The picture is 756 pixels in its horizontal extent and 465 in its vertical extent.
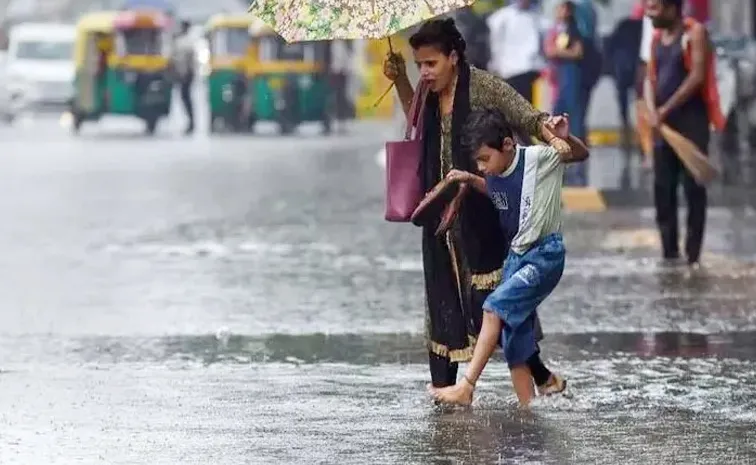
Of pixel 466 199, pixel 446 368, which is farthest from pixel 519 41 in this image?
pixel 466 199

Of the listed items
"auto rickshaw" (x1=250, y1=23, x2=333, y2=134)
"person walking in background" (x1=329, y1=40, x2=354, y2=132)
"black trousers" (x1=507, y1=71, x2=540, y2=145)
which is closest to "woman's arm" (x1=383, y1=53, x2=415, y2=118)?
"black trousers" (x1=507, y1=71, x2=540, y2=145)

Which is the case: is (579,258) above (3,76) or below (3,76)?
above

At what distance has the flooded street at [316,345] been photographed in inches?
301

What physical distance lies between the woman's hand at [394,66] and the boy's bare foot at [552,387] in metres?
1.34

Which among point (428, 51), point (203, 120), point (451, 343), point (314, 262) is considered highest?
point (428, 51)

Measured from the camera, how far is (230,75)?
3800cm

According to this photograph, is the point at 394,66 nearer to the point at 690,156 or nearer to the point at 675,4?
the point at 675,4

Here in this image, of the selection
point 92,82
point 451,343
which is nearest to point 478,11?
point 451,343

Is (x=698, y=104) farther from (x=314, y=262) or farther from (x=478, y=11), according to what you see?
(x=478, y=11)

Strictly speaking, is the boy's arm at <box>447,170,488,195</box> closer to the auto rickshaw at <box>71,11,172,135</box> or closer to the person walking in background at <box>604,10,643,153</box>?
the person walking in background at <box>604,10,643,153</box>

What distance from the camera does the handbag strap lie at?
845cm

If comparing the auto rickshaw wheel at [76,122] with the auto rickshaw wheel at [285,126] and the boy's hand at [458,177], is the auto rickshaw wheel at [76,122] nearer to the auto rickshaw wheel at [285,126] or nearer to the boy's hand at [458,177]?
the auto rickshaw wheel at [285,126]

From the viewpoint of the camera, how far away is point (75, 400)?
28.4 feet

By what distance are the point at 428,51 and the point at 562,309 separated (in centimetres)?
361
